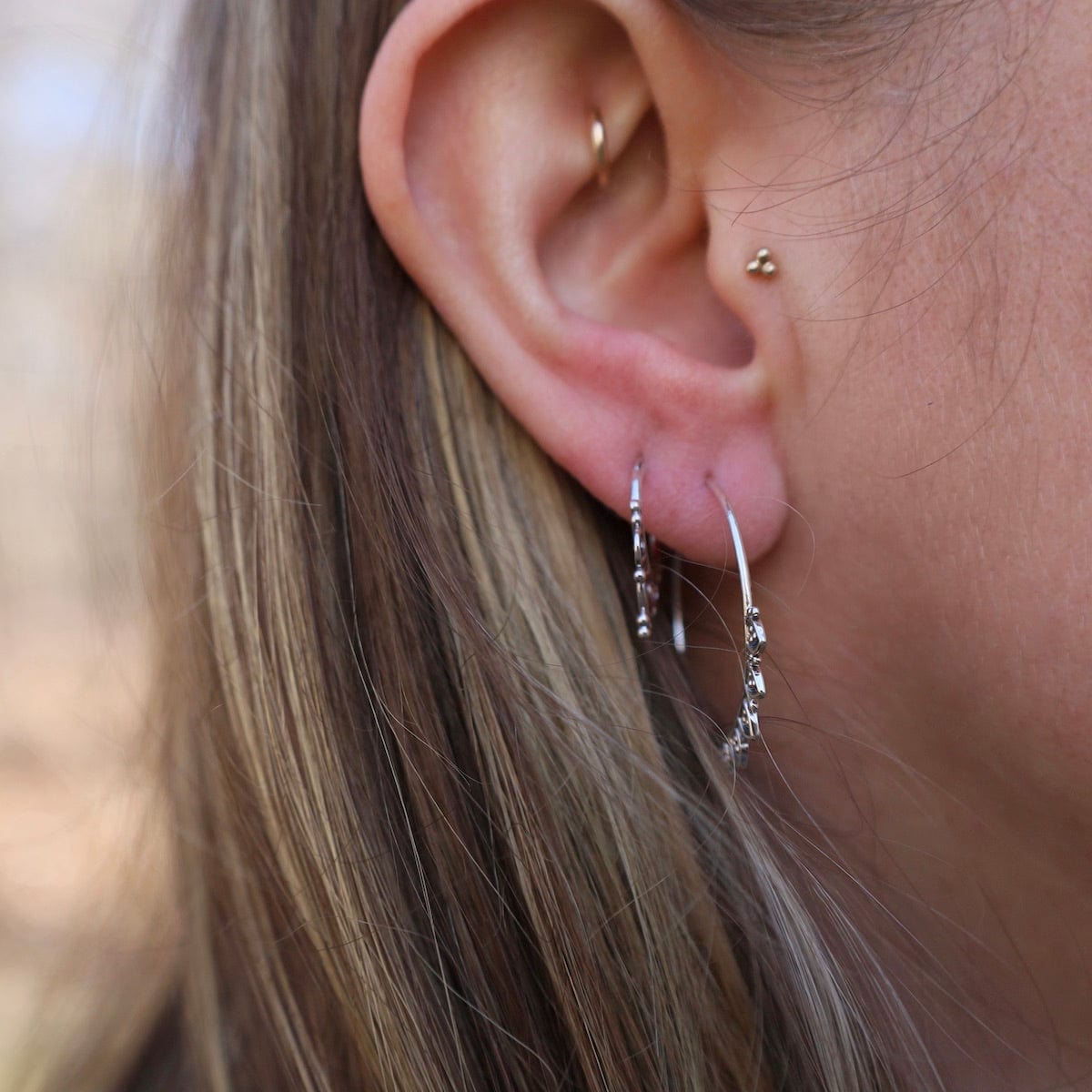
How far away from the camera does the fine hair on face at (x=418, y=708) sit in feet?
2.22

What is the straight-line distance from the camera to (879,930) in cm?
74

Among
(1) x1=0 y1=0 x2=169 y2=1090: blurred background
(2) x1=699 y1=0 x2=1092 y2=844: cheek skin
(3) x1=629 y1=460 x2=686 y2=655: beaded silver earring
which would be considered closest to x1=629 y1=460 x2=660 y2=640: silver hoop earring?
(3) x1=629 y1=460 x2=686 y2=655: beaded silver earring

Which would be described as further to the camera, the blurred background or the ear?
the blurred background

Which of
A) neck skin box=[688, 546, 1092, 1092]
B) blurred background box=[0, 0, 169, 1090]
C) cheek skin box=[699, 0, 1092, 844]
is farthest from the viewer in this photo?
blurred background box=[0, 0, 169, 1090]

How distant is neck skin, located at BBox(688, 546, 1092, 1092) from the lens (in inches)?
28.0

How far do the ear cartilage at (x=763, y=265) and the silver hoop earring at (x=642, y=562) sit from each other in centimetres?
18

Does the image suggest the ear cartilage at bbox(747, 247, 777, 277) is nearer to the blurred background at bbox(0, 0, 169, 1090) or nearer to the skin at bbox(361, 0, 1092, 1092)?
the skin at bbox(361, 0, 1092, 1092)

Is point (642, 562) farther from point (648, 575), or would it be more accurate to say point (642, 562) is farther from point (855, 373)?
point (855, 373)

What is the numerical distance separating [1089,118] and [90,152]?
37.7 inches

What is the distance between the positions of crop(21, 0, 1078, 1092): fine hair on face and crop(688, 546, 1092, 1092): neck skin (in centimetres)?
4

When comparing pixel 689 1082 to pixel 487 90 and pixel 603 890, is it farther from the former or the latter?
pixel 487 90

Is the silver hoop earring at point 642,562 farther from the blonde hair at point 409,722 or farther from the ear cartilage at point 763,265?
the ear cartilage at point 763,265

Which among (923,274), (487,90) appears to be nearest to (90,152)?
(487,90)

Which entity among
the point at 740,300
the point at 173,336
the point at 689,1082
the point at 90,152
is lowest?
the point at 689,1082
